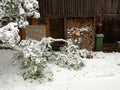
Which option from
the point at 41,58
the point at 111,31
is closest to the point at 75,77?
the point at 41,58

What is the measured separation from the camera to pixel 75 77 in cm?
1259

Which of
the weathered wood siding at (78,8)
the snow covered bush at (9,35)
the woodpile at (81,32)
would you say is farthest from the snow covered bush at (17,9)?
the woodpile at (81,32)

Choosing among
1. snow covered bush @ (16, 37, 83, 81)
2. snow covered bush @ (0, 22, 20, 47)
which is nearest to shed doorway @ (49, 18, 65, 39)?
snow covered bush @ (16, 37, 83, 81)

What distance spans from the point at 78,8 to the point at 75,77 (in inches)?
200

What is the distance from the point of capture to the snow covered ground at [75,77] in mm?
11625

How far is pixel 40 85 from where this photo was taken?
11.7 m

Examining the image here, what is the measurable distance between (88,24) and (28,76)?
6.21 metres

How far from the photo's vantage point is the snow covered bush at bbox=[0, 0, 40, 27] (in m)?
11.7

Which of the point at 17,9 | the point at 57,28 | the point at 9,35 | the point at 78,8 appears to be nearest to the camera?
the point at 9,35

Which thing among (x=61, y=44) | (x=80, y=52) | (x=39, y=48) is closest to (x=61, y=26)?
(x=61, y=44)

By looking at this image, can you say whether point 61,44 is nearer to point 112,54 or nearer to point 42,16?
point 42,16

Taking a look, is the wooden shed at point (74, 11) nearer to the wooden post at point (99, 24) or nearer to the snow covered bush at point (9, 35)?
the wooden post at point (99, 24)

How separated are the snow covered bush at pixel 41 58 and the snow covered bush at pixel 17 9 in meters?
1.20

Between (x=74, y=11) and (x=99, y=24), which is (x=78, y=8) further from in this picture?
(x=99, y=24)
